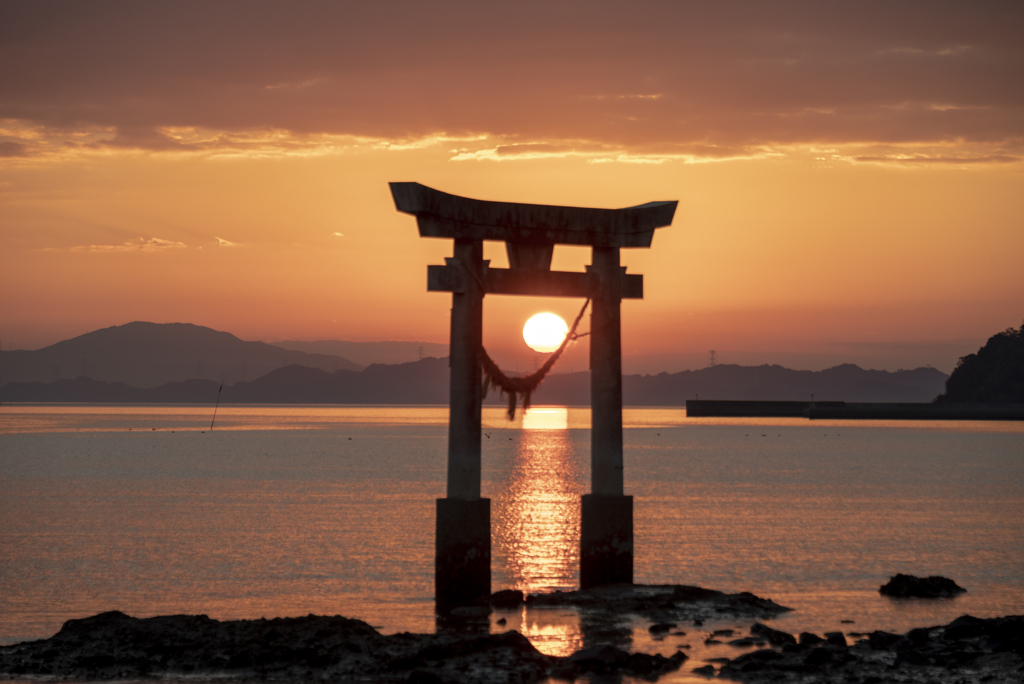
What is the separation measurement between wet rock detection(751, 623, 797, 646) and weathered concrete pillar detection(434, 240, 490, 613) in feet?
15.1

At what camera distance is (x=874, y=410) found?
165750 millimetres

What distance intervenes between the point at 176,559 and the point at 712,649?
661 inches

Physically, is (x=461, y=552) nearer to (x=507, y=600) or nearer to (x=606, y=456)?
(x=507, y=600)

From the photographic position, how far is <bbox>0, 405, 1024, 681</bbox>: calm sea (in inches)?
772

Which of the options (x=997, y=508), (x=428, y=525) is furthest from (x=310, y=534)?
(x=997, y=508)

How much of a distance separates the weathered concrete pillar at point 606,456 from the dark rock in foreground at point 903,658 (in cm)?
396

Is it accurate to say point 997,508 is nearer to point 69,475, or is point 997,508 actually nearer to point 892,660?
point 892,660

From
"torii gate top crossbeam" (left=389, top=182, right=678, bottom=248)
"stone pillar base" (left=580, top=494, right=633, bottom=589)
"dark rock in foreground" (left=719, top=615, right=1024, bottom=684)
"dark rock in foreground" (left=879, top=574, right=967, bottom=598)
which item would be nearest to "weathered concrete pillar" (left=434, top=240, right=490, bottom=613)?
"torii gate top crossbeam" (left=389, top=182, right=678, bottom=248)

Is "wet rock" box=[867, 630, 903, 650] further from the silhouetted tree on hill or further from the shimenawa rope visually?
the silhouetted tree on hill

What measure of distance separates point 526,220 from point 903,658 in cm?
901

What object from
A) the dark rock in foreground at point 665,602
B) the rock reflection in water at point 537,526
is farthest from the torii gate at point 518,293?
the rock reflection in water at point 537,526

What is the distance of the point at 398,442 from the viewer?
366 feet

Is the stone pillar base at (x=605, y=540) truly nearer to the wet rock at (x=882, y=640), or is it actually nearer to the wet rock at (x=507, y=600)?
the wet rock at (x=507, y=600)

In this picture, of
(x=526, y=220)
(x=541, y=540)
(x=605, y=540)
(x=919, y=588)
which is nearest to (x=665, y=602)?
(x=605, y=540)
